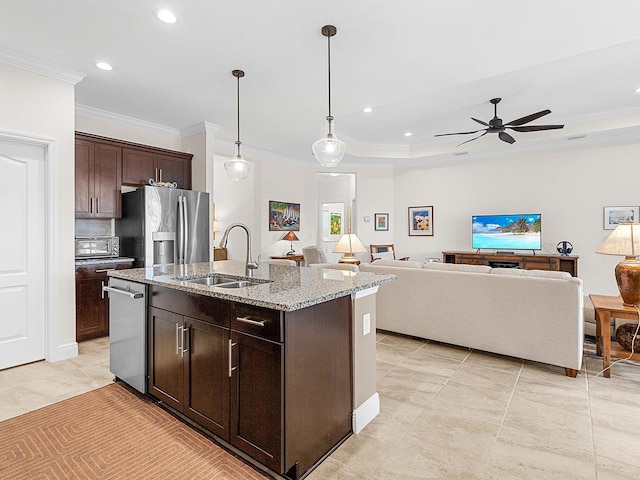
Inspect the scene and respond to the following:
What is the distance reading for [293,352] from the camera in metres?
1.65

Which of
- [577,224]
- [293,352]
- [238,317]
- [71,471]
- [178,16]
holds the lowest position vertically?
[71,471]

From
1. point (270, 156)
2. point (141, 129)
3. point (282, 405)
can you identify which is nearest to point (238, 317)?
point (282, 405)

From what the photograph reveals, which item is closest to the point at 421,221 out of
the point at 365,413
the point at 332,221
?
the point at 332,221

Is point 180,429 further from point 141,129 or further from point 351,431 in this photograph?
point 141,129

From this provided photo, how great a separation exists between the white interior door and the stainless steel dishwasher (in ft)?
3.70

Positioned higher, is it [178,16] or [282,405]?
[178,16]

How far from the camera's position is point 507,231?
6.53 m

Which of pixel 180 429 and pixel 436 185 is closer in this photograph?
pixel 180 429

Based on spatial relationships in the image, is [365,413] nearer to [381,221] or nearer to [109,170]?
[109,170]

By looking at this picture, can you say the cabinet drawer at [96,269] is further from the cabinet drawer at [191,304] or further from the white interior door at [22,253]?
the cabinet drawer at [191,304]

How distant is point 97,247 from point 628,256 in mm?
5514

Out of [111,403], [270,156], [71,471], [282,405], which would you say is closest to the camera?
[282,405]

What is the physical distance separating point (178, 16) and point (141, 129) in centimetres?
278

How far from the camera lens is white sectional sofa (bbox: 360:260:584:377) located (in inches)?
114
